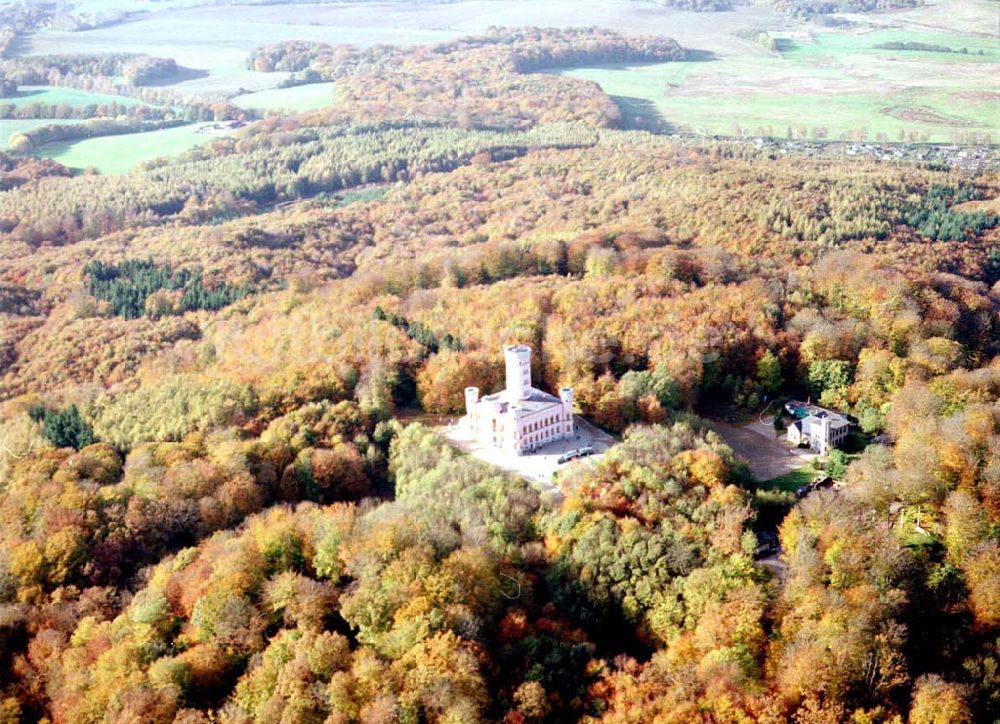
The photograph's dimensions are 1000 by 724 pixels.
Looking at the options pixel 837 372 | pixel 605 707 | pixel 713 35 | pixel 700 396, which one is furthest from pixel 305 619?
pixel 713 35

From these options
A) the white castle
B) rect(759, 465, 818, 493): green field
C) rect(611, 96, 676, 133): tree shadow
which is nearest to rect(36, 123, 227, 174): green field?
rect(611, 96, 676, 133): tree shadow

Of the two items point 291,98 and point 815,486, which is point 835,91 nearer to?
point 291,98

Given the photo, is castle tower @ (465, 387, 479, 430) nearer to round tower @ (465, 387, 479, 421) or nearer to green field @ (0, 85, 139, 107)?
round tower @ (465, 387, 479, 421)

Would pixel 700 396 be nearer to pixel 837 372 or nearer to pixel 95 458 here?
pixel 837 372

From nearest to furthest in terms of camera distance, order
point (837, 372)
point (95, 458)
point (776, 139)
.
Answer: point (95, 458) → point (837, 372) → point (776, 139)

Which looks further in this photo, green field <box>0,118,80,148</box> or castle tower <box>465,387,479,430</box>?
green field <box>0,118,80,148</box>
